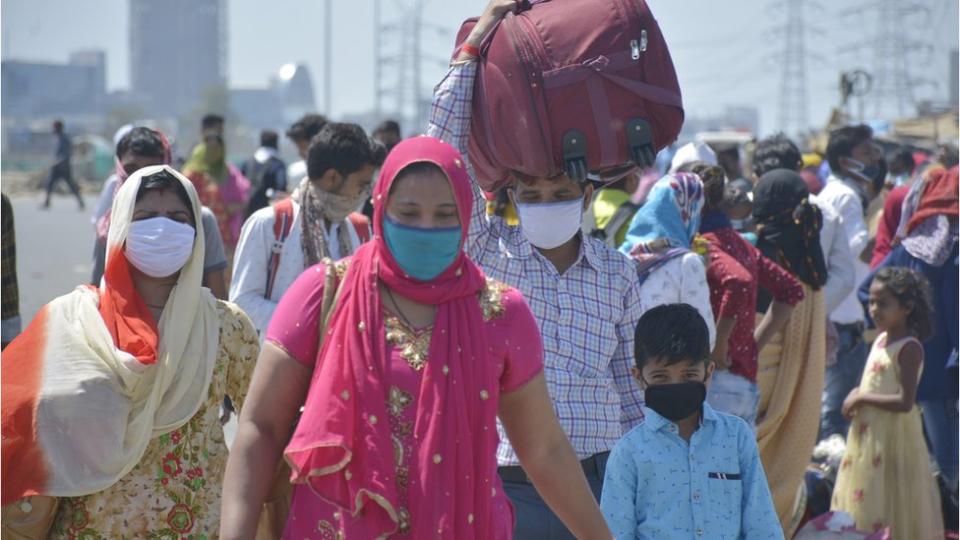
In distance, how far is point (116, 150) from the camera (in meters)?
7.64

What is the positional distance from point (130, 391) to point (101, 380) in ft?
0.30

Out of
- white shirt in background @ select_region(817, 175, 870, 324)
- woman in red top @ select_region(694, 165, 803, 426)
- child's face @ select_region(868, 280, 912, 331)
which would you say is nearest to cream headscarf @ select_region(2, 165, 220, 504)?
woman in red top @ select_region(694, 165, 803, 426)

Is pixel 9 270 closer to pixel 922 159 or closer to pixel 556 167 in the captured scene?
pixel 556 167

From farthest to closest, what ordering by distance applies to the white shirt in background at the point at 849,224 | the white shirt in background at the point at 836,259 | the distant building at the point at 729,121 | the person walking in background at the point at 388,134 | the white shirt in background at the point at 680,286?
the distant building at the point at 729,121, the person walking in background at the point at 388,134, the white shirt in background at the point at 849,224, the white shirt in background at the point at 836,259, the white shirt in background at the point at 680,286

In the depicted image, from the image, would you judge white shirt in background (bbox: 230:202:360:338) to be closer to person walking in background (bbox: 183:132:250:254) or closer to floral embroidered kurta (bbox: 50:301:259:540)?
floral embroidered kurta (bbox: 50:301:259:540)

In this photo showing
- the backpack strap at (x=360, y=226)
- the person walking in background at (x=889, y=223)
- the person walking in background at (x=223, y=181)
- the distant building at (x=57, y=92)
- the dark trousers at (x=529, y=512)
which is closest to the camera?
the dark trousers at (x=529, y=512)

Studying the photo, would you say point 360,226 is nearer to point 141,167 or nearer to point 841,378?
point 141,167

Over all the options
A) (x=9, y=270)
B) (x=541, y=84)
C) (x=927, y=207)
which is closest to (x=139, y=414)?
(x=541, y=84)

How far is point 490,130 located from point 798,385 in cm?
335

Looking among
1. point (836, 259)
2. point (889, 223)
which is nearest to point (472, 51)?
point (836, 259)

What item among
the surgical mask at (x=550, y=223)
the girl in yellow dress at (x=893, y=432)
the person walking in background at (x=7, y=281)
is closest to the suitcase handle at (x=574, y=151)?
the surgical mask at (x=550, y=223)

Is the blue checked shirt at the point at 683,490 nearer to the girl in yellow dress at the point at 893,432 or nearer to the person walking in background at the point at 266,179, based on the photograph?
the girl in yellow dress at the point at 893,432

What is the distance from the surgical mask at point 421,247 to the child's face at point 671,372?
1368mm

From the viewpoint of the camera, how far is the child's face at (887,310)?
25.6 ft
